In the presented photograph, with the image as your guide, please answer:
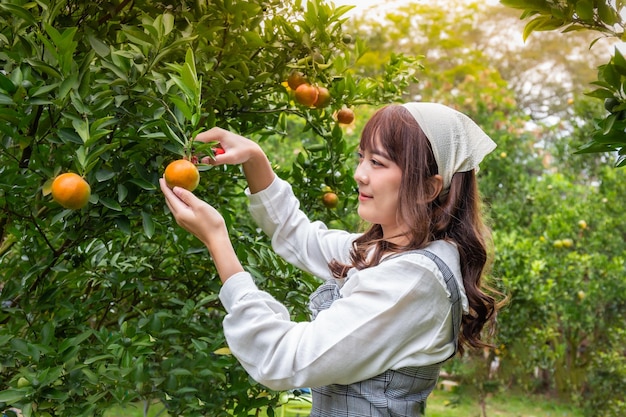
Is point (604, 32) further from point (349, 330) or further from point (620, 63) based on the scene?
point (349, 330)

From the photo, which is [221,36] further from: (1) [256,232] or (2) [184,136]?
(1) [256,232]

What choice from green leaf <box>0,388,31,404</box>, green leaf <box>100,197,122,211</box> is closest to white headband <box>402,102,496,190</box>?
green leaf <box>100,197,122,211</box>

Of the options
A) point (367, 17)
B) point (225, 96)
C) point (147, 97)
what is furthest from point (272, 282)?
point (367, 17)

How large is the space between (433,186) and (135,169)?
1.90 ft

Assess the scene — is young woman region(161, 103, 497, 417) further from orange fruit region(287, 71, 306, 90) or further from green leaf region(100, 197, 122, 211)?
orange fruit region(287, 71, 306, 90)

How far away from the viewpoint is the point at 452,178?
148cm

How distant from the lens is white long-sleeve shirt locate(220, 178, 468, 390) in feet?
4.25

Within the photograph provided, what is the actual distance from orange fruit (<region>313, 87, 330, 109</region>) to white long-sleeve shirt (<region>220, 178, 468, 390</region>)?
0.66 m

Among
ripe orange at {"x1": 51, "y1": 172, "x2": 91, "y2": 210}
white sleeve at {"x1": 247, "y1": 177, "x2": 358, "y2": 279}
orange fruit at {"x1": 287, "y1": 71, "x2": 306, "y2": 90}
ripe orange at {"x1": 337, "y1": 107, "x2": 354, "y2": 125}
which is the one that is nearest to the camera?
ripe orange at {"x1": 51, "y1": 172, "x2": 91, "y2": 210}

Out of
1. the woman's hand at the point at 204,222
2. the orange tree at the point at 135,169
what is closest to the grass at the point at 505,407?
the orange tree at the point at 135,169

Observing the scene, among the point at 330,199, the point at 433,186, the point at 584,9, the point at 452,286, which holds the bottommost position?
the point at 330,199

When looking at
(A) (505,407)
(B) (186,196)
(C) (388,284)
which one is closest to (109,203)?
(B) (186,196)

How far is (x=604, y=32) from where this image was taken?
43.8 inches

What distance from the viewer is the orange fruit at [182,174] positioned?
50.2 inches
